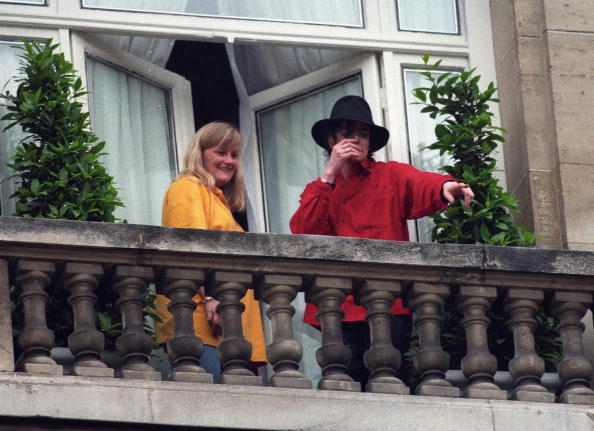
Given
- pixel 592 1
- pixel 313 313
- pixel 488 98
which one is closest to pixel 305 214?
pixel 313 313

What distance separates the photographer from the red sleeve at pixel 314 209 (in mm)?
Answer: 12781

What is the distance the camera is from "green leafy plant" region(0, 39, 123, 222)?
1255 centimetres

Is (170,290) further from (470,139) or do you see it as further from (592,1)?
(592,1)

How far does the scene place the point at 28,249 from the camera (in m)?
11.8

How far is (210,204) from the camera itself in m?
12.9

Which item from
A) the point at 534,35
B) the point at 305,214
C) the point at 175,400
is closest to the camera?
the point at 175,400

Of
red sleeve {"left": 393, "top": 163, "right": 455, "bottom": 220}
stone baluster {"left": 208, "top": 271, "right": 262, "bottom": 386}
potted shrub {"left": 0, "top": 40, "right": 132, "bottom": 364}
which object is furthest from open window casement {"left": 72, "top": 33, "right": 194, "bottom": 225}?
stone baluster {"left": 208, "top": 271, "right": 262, "bottom": 386}

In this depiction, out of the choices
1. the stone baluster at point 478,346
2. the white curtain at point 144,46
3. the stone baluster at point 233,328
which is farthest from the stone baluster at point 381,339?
the white curtain at point 144,46

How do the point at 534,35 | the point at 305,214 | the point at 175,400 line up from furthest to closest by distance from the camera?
the point at 534,35
the point at 305,214
the point at 175,400

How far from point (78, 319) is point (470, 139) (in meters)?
2.91

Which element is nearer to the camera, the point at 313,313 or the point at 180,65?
the point at 313,313

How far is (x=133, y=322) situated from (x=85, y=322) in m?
0.26

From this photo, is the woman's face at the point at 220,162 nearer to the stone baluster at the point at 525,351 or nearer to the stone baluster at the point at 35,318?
the stone baluster at the point at 35,318

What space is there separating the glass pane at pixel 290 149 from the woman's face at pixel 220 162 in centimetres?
94
